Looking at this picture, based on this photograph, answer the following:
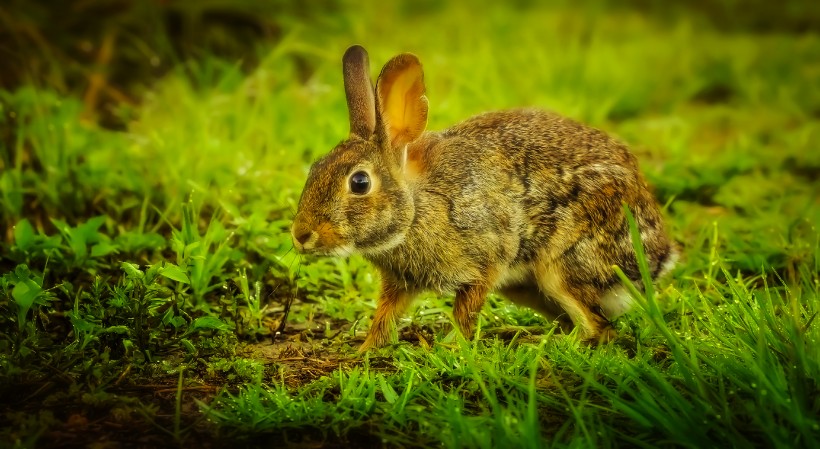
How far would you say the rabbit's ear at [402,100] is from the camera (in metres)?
3.65

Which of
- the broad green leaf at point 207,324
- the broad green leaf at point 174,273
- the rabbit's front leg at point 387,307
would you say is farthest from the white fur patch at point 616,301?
the broad green leaf at point 174,273

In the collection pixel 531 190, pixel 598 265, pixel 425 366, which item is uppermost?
pixel 531 190

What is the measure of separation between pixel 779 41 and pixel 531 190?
23.1 ft

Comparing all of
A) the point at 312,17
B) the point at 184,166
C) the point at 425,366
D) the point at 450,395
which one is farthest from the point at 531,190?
the point at 312,17

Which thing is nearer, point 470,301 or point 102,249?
point 470,301

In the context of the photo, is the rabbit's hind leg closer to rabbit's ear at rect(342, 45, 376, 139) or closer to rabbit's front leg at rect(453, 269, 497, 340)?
rabbit's front leg at rect(453, 269, 497, 340)

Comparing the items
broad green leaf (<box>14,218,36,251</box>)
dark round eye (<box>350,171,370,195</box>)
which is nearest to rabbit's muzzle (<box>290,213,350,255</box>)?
dark round eye (<box>350,171,370,195</box>)

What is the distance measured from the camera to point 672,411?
9.02ft

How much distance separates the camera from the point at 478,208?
3.85 meters

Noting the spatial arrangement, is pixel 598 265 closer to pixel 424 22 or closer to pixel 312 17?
pixel 312 17

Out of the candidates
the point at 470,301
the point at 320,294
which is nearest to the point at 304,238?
the point at 470,301

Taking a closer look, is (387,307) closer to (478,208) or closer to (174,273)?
(478,208)

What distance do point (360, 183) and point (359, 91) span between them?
42 centimetres

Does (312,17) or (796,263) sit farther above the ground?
(312,17)
